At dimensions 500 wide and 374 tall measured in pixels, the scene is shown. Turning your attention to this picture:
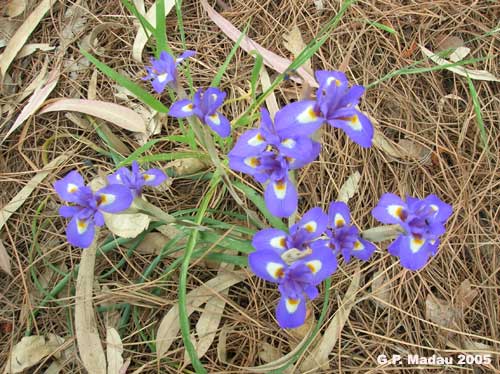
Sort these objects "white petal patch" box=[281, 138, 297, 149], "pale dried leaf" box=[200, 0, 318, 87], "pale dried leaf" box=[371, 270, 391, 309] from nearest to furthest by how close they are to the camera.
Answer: "white petal patch" box=[281, 138, 297, 149]
"pale dried leaf" box=[371, 270, 391, 309]
"pale dried leaf" box=[200, 0, 318, 87]

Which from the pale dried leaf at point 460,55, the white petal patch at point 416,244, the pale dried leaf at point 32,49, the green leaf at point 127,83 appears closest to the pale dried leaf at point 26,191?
the green leaf at point 127,83

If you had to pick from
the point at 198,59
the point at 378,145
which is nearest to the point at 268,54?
the point at 198,59

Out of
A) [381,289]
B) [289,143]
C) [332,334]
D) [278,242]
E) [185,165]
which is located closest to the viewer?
[289,143]

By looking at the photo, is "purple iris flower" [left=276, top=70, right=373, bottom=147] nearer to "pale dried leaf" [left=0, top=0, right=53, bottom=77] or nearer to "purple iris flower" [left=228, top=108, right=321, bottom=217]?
"purple iris flower" [left=228, top=108, right=321, bottom=217]

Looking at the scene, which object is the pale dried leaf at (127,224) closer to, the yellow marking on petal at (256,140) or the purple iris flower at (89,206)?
the purple iris flower at (89,206)

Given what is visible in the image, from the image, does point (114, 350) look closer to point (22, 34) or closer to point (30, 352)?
point (30, 352)

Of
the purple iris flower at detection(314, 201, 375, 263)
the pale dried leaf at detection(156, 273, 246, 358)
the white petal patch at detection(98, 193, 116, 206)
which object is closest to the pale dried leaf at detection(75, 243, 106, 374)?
the pale dried leaf at detection(156, 273, 246, 358)

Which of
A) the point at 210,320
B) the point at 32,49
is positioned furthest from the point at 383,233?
the point at 32,49
